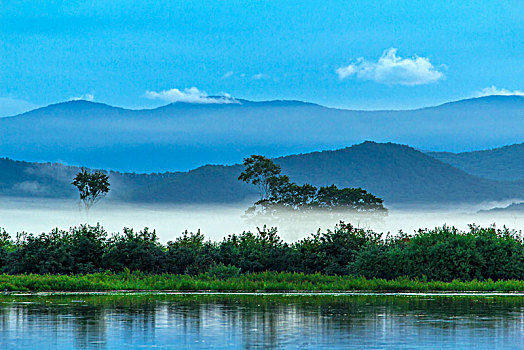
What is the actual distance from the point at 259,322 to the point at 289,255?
16.8 metres

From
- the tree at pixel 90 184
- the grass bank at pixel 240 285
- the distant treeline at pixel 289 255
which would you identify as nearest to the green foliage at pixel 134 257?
the distant treeline at pixel 289 255

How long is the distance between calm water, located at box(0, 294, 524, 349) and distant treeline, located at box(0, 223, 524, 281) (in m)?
6.40

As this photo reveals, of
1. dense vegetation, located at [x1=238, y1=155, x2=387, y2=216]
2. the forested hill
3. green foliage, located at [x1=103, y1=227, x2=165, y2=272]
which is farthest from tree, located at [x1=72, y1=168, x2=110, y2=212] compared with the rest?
the forested hill

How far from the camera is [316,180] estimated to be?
544ft

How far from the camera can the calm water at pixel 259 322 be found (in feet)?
49.4

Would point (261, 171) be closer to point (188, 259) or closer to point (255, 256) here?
point (255, 256)

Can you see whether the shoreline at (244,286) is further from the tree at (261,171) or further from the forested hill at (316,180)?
the forested hill at (316,180)

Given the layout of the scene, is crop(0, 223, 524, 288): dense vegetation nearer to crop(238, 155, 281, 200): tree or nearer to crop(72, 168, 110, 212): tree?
crop(238, 155, 281, 200): tree

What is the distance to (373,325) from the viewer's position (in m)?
17.9

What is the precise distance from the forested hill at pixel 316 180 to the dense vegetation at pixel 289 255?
374 feet

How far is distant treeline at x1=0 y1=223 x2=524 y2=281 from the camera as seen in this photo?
32.8 meters

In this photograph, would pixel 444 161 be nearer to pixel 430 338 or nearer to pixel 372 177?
pixel 372 177

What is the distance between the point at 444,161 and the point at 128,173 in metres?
70.5

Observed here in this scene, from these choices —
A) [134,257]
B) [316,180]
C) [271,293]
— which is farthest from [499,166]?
[271,293]
